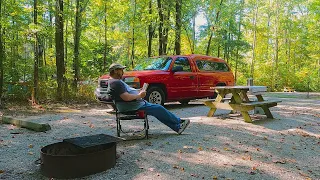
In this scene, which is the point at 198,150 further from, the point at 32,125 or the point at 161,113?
the point at 32,125

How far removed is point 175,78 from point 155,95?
40.2 inches

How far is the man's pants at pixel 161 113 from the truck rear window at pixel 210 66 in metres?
5.54

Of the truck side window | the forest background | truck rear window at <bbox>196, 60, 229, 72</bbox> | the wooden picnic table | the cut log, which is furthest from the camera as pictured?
the forest background

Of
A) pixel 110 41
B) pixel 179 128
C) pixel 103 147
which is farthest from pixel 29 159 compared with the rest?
pixel 110 41

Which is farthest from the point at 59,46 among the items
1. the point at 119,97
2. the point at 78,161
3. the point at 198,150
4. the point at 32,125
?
the point at 78,161

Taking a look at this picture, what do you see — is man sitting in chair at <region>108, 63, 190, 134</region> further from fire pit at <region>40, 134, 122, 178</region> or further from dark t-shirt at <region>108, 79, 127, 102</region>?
fire pit at <region>40, 134, 122, 178</region>

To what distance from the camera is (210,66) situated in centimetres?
1123

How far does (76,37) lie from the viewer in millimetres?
14320

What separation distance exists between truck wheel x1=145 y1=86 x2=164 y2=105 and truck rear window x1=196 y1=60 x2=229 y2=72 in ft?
7.29

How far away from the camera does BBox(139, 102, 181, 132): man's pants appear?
17.3ft

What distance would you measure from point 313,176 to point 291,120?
436 cm

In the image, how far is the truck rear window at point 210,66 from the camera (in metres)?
10.8

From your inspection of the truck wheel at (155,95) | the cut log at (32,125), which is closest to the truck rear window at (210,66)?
the truck wheel at (155,95)

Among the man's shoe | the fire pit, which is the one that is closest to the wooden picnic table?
the man's shoe
